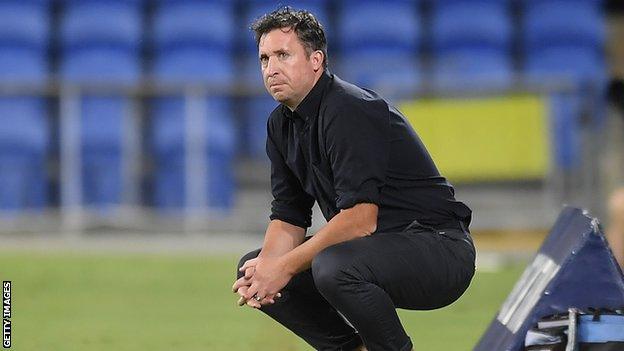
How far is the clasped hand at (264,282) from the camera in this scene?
3.62 m

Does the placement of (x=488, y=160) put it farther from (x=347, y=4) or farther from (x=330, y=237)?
(x=330, y=237)

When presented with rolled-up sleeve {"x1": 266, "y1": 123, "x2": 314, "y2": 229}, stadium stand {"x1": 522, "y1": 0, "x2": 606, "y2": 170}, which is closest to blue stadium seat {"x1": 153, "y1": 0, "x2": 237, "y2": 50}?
stadium stand {"x1": 522, "y1": 0, "x2": 606, "y2": 170}

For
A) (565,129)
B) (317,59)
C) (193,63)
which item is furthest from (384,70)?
A: (317,59)

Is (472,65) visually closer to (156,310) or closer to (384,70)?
(384,70)

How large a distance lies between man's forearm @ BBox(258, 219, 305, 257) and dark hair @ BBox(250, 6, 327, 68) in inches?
24.6

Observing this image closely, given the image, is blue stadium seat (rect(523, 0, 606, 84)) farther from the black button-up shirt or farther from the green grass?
the black button-up shirt

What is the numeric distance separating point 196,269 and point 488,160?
8.64 feet

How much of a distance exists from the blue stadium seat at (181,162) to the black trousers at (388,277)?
592 centimetres

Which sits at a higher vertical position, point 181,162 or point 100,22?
point 100,22

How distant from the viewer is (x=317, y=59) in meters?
3.71

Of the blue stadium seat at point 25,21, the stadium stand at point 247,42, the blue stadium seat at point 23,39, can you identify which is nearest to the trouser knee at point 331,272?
the stadium stand at point 247,42

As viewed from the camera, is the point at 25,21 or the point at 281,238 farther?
the point at 25,21

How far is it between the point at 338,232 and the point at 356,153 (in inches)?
9.4

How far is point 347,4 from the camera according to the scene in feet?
44.3
